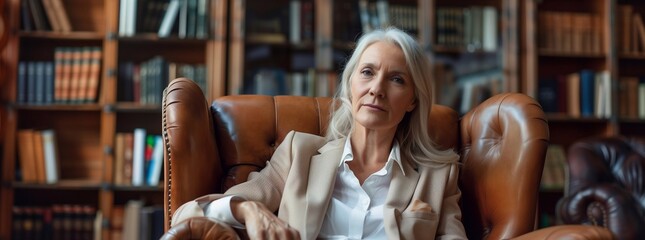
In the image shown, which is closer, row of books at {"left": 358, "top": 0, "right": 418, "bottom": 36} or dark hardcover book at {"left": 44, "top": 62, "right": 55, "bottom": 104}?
dark hardcover book at {"left": 44, "top": 62, "right": 55, "bottom": 104}

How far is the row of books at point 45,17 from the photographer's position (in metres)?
3.68

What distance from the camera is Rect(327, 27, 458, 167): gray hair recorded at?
203cm

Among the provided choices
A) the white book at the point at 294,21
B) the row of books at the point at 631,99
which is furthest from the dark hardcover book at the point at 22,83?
the row of books at the point at 631,99

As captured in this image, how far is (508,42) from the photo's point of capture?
13.0 ft

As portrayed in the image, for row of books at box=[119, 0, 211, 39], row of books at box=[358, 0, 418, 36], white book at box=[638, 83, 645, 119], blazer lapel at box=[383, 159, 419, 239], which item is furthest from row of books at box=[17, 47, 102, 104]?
white book at box=[638, 83, 645, 119]

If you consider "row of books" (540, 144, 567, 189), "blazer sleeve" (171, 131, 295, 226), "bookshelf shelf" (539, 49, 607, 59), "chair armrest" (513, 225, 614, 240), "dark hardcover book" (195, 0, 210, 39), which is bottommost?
"row of books" (540, 144, 567, 189)

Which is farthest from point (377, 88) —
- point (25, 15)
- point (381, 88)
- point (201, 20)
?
point (25, 15)

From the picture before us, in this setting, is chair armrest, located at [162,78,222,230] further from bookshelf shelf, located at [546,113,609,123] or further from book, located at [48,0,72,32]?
bookshelf shelf, located at [546,113,609,123]

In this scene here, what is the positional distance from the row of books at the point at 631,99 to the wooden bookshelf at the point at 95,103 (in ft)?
7.57

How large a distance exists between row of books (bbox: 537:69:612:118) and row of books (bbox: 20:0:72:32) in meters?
2.70

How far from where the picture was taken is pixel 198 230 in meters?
1.57

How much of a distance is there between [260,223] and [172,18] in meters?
2.34

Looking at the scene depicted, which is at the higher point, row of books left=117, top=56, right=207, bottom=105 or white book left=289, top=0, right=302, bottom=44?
white book left=289, top=0, right=302, bottom=44

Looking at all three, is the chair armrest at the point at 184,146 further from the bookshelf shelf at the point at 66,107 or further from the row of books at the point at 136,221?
the bookshelf shelf at the point at 66,107
